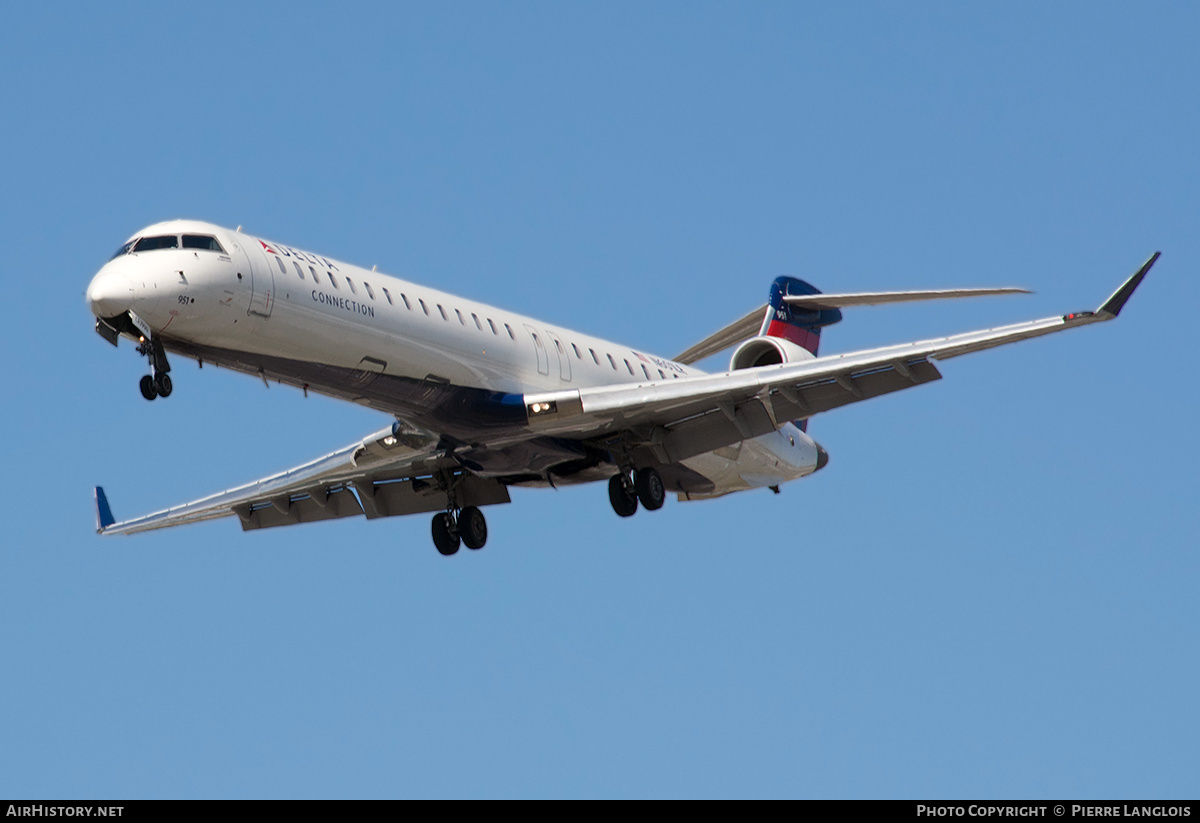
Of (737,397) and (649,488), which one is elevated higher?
(737,397)

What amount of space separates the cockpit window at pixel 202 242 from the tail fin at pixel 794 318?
12.2m

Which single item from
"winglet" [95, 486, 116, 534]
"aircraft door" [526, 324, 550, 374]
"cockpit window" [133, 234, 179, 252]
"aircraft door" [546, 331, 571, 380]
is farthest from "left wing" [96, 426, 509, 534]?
"cockpit window" [133, 234, 179, 252]

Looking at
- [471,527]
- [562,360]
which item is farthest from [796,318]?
[471,527]

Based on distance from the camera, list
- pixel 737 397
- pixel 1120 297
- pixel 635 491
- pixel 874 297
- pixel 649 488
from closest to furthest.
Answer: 1. pixel 1120 297
2. pixel 737 397
3. pixel 649 488
4. pixel 635 491
5. pixel 874 297

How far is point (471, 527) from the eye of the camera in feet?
92.3

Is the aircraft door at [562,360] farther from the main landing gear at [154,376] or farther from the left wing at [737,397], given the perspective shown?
the main landing gear at [154,376]

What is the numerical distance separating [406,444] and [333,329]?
146 inches

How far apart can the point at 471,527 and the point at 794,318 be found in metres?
7.78

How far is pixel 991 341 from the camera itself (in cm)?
2345

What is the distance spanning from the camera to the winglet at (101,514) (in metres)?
30.8

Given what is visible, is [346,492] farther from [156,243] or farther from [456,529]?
[156,243]

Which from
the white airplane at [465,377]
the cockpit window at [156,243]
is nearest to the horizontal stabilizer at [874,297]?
the white airplane at [465,377]

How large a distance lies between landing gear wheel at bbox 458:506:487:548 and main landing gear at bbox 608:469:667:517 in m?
2.61
